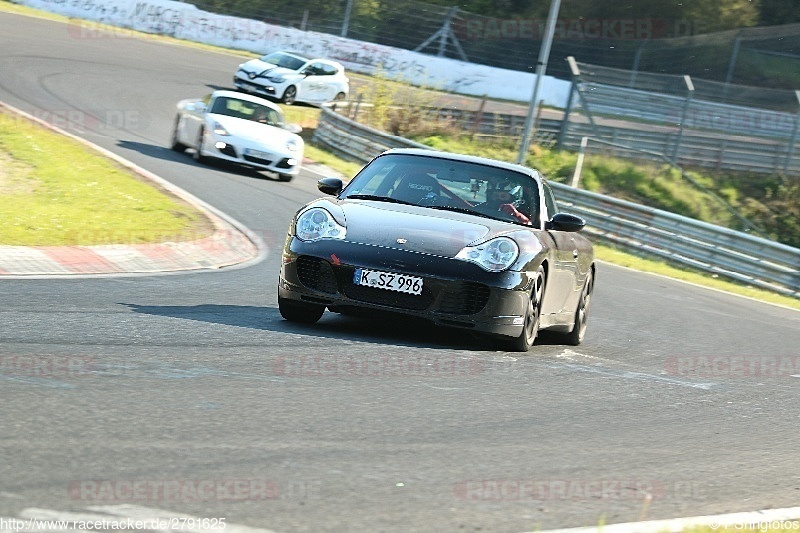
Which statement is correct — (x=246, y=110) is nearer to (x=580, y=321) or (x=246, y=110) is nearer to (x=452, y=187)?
(x=580, y=321)

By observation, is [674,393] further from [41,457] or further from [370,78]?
[370,78]

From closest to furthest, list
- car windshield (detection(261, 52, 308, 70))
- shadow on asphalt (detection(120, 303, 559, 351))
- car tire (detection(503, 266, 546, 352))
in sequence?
1. shadow on asphalt (detection(120, 303, 559, 351))
2. car tire (detection(503, 266, 546, 352))
3. car windshield (detection(261, 52, 308, 70))

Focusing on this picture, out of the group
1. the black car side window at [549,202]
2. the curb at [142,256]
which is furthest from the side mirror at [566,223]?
the curb at [142,256]

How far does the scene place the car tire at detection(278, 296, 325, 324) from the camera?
844 cm

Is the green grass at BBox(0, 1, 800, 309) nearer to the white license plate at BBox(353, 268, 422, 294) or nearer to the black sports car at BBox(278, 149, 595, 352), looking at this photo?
the black sports car at BBox(278, 149, 595, 352)

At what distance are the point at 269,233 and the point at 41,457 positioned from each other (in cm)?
1093

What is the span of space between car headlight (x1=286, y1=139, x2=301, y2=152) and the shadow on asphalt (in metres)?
12.6

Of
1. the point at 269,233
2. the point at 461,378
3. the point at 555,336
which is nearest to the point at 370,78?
the point at 269,233

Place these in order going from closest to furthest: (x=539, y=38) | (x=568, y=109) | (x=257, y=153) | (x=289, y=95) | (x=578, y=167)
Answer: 1. (x=257, y=153)
2. (x=578, y=167)
3. (x=568, y=109)
4. (x=289, y=95)
5. (x=539, y=38)

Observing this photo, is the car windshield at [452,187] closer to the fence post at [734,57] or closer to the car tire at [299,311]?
the car tire at [299,311]

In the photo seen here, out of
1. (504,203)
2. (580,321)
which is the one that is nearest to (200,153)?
(580,321)

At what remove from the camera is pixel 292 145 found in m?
21.9

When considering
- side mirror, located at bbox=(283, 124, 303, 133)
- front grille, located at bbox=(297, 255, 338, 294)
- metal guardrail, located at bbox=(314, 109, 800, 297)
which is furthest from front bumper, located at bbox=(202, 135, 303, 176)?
front grille, located at bbox=(297, 255, 338, 294)

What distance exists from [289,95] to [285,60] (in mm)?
1057
